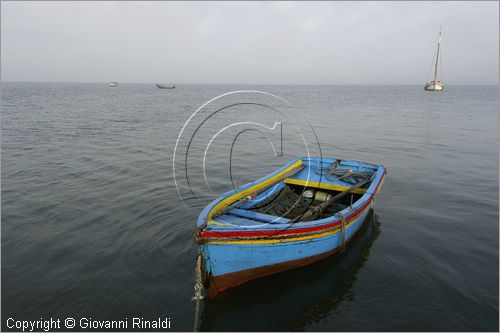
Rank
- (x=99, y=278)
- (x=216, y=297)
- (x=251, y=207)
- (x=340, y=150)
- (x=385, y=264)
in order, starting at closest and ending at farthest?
(x=216, y=297)
(x=99, y=278)
(x=385, y=264)
(x=251, y=207)
(x=340, y=150)

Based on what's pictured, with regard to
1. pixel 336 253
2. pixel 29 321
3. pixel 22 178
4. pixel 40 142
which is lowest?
pixel 29 321

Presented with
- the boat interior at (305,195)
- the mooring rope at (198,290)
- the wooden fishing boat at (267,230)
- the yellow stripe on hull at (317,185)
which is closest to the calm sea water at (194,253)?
the mooring rope at (198,290)

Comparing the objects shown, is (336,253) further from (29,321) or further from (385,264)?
(29,321)

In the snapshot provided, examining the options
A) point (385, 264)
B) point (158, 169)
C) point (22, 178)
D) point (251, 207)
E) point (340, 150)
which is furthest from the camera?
point (340, 150)

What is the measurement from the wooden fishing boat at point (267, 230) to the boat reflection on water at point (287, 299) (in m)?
0.36

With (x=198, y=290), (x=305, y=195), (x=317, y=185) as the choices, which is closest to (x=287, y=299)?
(x=198, y=290)

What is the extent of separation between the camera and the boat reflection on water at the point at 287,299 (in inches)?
271

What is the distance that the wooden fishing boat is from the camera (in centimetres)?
682

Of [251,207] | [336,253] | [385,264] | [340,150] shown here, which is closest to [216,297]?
[251,207]

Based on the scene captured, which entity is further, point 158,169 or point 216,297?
point 158,169

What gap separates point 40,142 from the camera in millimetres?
24062

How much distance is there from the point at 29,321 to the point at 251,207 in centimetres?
590

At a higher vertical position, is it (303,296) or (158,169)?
(158,169)
